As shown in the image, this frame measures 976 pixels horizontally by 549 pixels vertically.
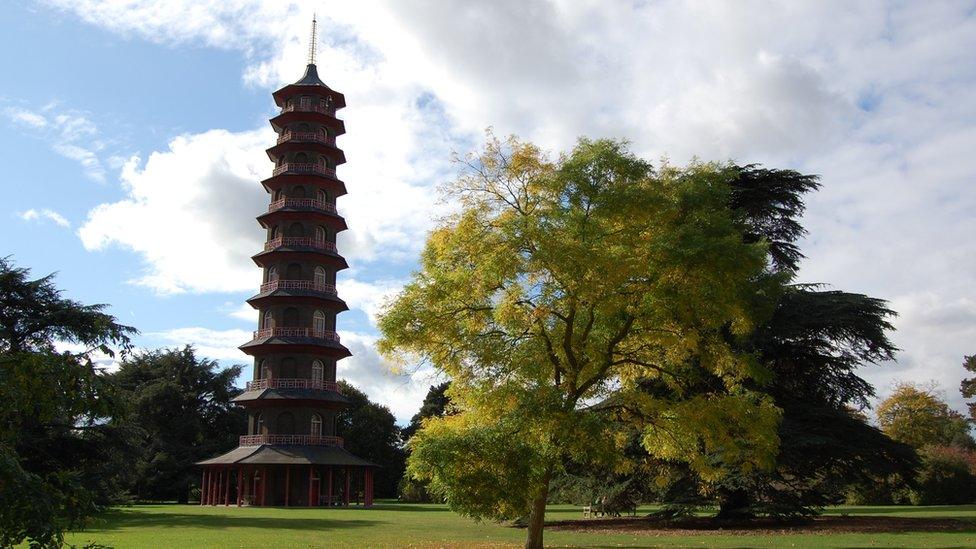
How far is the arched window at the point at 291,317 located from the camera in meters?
45.6

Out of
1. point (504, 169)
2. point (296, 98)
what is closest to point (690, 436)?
point (504, 169)

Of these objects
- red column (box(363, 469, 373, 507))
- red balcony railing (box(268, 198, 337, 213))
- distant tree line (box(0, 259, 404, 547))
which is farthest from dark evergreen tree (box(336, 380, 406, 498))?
red balcony railing (box(268, 198, 337, 213))

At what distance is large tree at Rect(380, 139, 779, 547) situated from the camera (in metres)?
15.3

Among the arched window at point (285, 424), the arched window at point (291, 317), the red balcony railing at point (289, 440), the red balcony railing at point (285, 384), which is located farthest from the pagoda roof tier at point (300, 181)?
the red balcony railing at point (289, 440)

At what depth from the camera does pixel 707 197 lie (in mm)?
16859

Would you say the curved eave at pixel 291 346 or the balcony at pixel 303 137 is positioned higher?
the balcony at pixel 303 137

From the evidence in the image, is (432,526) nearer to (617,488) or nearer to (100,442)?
(617,488)

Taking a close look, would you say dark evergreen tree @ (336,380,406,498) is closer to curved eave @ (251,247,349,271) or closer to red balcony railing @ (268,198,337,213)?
curved eave @ (251,247,349,271)

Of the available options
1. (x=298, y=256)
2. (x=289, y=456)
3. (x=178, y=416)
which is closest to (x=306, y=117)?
(x=298, y=256)

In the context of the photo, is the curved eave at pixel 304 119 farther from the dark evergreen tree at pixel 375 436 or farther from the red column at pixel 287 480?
the dark evergreen tree at pixel 375 436

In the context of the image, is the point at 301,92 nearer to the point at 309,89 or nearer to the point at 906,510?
the point at 309,89

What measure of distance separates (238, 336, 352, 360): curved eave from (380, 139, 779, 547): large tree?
28.3 metres

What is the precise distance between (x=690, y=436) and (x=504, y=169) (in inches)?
288

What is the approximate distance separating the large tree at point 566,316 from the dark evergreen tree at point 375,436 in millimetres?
49572
